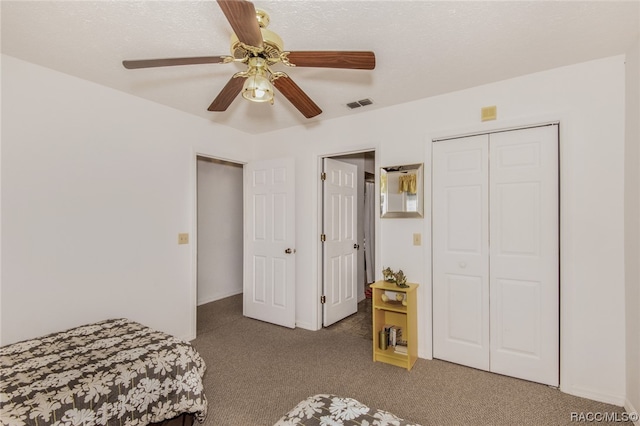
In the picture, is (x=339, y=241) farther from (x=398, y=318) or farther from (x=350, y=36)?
(x=350, y=36)

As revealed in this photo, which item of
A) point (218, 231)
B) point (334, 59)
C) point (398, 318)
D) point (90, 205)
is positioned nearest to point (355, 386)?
point (398, 318)

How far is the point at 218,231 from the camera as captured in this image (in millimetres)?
5273

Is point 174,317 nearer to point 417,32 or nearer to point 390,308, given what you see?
point 390,308

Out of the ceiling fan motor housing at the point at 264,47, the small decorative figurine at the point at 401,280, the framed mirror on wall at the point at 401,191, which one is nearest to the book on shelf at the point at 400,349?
the small decorative figurine at the point at 401,280

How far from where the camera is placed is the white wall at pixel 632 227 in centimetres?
199

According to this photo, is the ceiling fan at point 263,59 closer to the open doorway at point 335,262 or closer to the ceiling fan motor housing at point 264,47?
the ceiling fan motor housing at point 264,47

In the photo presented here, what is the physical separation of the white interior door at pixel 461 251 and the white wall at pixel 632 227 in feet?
2.86

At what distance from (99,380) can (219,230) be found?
3766mm

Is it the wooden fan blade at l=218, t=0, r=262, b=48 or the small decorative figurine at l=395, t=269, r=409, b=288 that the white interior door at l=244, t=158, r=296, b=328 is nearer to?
the small decorative figurine at l=395, t=269, r=409, b=288

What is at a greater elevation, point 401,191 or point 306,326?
point 401,191

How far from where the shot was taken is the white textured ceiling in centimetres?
170

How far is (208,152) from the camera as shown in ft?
11.7

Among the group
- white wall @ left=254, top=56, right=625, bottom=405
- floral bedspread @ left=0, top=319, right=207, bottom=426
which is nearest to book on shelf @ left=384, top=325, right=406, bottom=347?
white wall @ left=254, top=56, right=625, bottom=405

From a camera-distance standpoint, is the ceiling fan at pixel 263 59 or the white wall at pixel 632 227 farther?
the white wall at pixel 632 227
